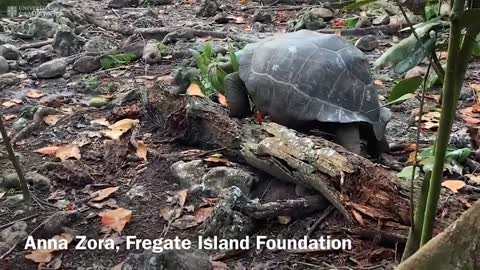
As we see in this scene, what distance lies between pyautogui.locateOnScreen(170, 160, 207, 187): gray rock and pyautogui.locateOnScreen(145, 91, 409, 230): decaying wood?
0.63 feet

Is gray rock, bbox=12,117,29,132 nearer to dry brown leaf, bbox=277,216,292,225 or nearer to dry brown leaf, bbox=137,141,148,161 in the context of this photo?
dry brown leaf, bbox=137,141,148,161

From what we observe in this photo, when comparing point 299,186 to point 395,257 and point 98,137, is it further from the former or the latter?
point 98,137

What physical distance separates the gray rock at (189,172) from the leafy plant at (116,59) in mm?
2626

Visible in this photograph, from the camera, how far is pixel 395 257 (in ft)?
7.58

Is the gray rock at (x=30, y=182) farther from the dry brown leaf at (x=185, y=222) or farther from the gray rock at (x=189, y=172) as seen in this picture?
the dry brown leaf at (x=185, y=222)

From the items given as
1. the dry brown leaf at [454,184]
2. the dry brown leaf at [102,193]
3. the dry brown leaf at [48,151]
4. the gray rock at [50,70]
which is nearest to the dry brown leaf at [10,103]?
the gray rock at [50,70]

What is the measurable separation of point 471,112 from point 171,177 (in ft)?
6.65

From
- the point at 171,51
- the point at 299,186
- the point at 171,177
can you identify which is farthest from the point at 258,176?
the point at 171,51

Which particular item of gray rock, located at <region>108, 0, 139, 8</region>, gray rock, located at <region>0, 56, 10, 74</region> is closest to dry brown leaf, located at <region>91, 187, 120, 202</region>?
gray rock, located at <region>0, 56, 10, 74</region>

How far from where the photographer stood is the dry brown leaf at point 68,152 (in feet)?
11.7

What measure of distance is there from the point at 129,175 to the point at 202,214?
2.16ft

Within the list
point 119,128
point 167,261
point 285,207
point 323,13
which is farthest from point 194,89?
point 323,13

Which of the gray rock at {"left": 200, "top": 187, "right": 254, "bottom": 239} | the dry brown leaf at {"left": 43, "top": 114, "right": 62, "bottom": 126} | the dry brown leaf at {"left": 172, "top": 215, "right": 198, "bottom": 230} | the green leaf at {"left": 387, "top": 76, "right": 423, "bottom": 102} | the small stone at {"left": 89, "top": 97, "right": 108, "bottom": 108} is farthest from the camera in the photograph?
the small stone at {"left": 89, "top": 97, "right": 108, "bottom": 108}

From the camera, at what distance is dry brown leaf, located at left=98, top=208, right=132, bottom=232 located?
9.12 ft
